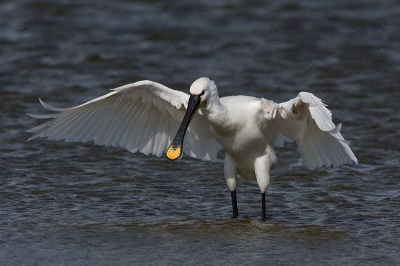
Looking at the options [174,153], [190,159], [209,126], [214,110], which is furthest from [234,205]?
[190,159]

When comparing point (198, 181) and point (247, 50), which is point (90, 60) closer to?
point (247, 50)

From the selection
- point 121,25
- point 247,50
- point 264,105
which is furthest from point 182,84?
point 264,105

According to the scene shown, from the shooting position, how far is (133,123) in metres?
10.2

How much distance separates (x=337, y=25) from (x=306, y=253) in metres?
11.3

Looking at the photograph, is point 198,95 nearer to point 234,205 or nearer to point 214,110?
point 214,110

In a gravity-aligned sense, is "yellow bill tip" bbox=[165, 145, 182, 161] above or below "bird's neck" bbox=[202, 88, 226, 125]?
below

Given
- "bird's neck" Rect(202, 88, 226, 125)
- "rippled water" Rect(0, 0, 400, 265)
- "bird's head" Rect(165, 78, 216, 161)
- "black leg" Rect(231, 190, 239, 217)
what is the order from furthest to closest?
1. "black leg" Rect(231, 190, 239, 217)
2. "bird's neck" Rect(202, 88, 226, 125)
3. "bird's head" Rect(165, 78, 216, 161)
4. "rippled water" Rect(0, 0, 400, 265)

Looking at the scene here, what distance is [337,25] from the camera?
1855cm

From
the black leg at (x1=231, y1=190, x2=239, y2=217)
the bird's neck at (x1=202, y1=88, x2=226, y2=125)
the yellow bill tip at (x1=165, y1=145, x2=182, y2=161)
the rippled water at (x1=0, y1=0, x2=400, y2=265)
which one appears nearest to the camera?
the rippled water at (x1=0, y1=0, x2=400, y2=265)

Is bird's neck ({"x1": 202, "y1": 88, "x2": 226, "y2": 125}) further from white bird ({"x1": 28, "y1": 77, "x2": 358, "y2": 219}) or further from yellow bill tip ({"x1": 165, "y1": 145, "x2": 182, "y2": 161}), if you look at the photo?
yellow bill tip ({"x1": 165, "y1": 145, "x2": 182, "y2": 161})

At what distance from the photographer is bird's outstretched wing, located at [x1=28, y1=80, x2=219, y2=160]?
9688 millimetres

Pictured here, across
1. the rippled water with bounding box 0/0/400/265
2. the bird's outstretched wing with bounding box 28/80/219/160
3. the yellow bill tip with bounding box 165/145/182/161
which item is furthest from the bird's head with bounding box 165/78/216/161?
the rippled water with bounding box 0/0/400/265

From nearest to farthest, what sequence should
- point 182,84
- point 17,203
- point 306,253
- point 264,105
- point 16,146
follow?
point 306,253, point 264,105, point 17,203, point 16,146, point 182,84

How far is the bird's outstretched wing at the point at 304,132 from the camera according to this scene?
8.73 metres
